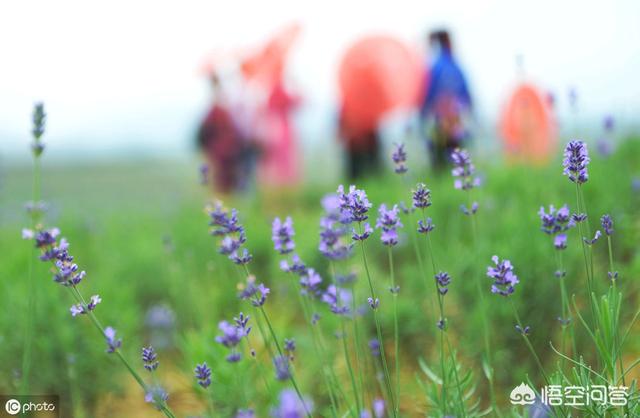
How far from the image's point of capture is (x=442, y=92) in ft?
18.5

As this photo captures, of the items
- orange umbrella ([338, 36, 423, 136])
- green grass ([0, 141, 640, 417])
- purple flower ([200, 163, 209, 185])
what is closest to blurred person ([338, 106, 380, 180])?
orange umbrella ([338, 36, 423, 136])

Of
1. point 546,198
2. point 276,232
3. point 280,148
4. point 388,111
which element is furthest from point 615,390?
point 280,148

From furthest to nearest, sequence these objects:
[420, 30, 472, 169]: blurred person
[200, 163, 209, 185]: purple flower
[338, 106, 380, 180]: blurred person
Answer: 1. [338, 106, 380, 180]: blurred person
2. [420, 30, 472, 169]: blurred person
3. [200, 163, 209, 185]: purple flower

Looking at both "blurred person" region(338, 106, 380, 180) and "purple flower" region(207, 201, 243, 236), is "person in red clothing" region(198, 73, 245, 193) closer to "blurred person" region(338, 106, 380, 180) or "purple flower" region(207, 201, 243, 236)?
"blurred person" region(338, 106, 380, 180)

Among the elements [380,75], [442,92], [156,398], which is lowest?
[156,398]

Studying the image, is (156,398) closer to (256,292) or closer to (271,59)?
(256,292)

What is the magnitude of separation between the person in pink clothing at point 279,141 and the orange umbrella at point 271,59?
5.3 inches

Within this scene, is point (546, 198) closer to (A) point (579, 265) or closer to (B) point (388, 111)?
(A) point (579, 265)

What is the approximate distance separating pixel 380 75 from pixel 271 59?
5.10 feet

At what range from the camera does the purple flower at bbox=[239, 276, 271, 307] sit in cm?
120

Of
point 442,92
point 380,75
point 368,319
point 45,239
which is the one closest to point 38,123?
point 45,239

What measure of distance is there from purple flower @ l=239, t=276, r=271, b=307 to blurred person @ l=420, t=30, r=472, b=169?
412 centimetres

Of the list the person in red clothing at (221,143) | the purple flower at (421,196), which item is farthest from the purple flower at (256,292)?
the person in red clothing at (221,143)

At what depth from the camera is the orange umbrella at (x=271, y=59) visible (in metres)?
7.00
